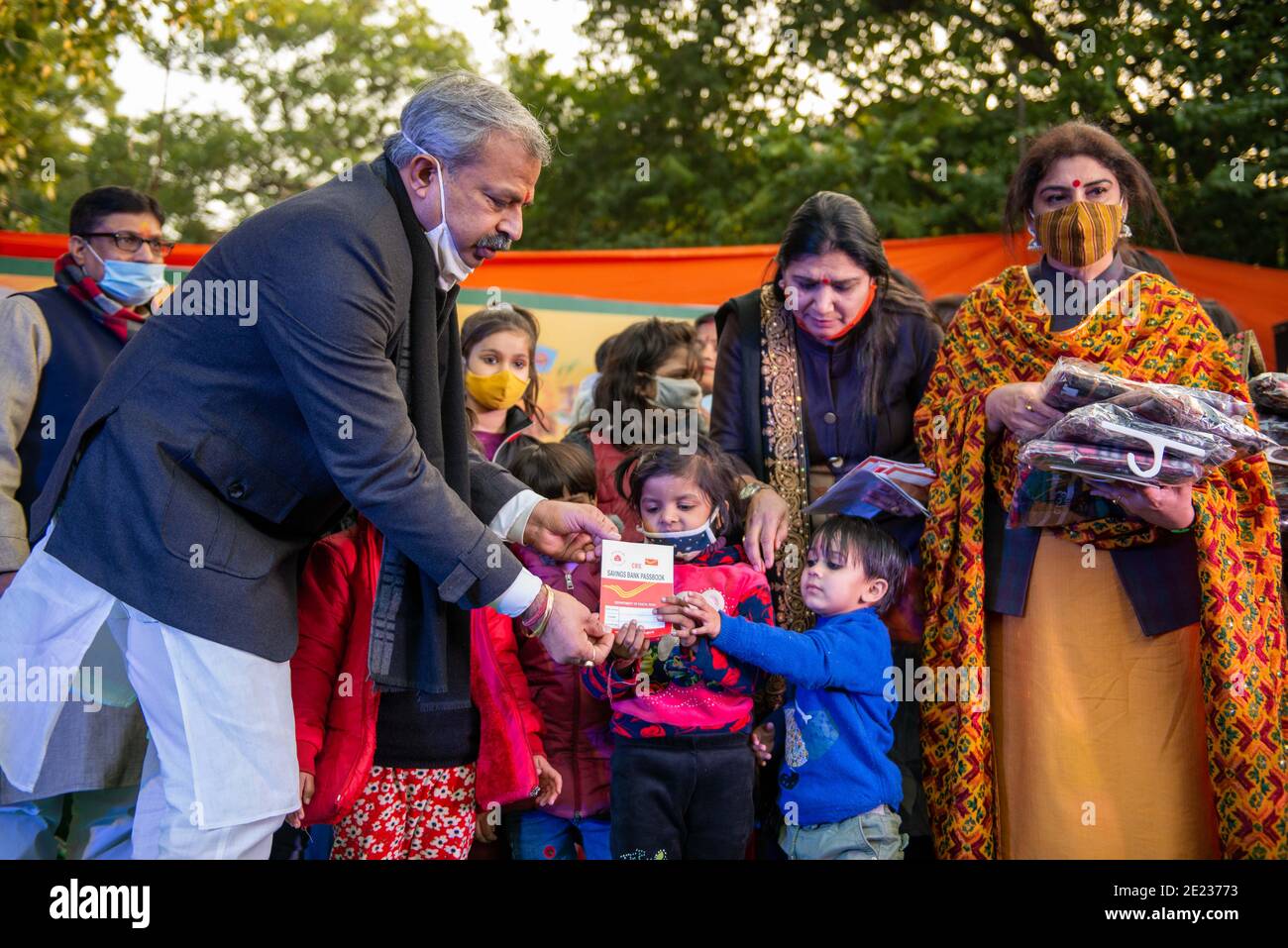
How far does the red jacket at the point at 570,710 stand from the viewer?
3545mm

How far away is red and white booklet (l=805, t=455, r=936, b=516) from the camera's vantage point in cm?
330

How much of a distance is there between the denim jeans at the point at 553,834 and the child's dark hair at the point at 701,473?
3.11 feet

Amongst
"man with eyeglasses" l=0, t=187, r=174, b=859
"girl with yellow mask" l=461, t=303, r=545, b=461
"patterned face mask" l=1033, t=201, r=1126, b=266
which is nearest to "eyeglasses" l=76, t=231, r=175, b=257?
"man with eyeglasses" l=0, t=187, r=174, b=859

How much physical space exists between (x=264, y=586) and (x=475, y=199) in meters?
0.96

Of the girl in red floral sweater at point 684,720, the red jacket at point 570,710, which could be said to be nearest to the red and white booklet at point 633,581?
the girl in red floral sweater at point 684,720

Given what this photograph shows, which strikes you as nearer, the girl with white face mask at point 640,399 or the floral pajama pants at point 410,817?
the floral pajama pants at point 410,817

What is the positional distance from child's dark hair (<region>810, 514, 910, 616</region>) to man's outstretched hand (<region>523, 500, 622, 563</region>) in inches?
27.6

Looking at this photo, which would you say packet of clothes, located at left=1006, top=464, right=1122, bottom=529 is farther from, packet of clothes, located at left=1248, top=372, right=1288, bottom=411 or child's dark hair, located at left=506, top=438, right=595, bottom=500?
child's dark hair, located at left=506, top=438, right=595, bottom=500

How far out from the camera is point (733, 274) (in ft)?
22.8

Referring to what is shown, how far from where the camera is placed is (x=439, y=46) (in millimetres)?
21734

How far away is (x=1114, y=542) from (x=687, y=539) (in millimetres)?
1159

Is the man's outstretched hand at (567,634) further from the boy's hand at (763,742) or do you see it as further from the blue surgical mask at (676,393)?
the blue surgical mask at (676,393)
